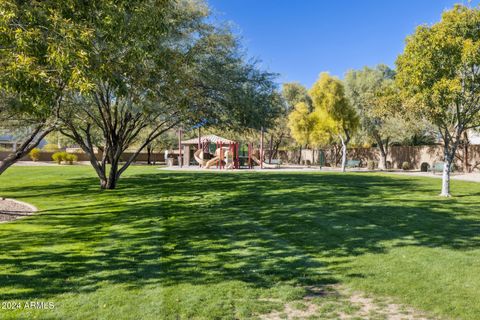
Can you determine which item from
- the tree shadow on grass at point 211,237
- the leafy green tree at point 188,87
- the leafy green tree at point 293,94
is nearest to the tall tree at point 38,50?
the tree shadow on grass at point 211,237

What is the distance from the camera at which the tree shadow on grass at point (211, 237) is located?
17.6 feet

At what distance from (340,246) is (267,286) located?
7.66 ft

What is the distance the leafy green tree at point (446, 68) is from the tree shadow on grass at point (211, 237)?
3122 millimetres

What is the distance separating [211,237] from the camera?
7.52 metres

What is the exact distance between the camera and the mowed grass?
4.52 meters

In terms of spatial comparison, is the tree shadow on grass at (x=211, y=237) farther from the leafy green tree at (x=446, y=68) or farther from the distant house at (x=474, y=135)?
the distant house at (x=474, y=135)

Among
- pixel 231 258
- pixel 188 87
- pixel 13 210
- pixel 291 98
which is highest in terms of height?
pixel 291 98

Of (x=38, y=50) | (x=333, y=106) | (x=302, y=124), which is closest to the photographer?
(x=38, y=50)

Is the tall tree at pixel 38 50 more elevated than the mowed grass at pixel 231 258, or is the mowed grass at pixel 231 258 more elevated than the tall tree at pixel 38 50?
the tall tree at pixel 38 50

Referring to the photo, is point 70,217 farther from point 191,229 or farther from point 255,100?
point 255,100

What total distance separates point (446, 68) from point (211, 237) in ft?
34.0

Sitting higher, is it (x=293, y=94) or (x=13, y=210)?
(x=293, y=94)

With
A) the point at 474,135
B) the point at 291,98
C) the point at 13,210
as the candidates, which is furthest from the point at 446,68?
the point at 291,98

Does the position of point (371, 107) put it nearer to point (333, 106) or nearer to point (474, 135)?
point (333, 106)
